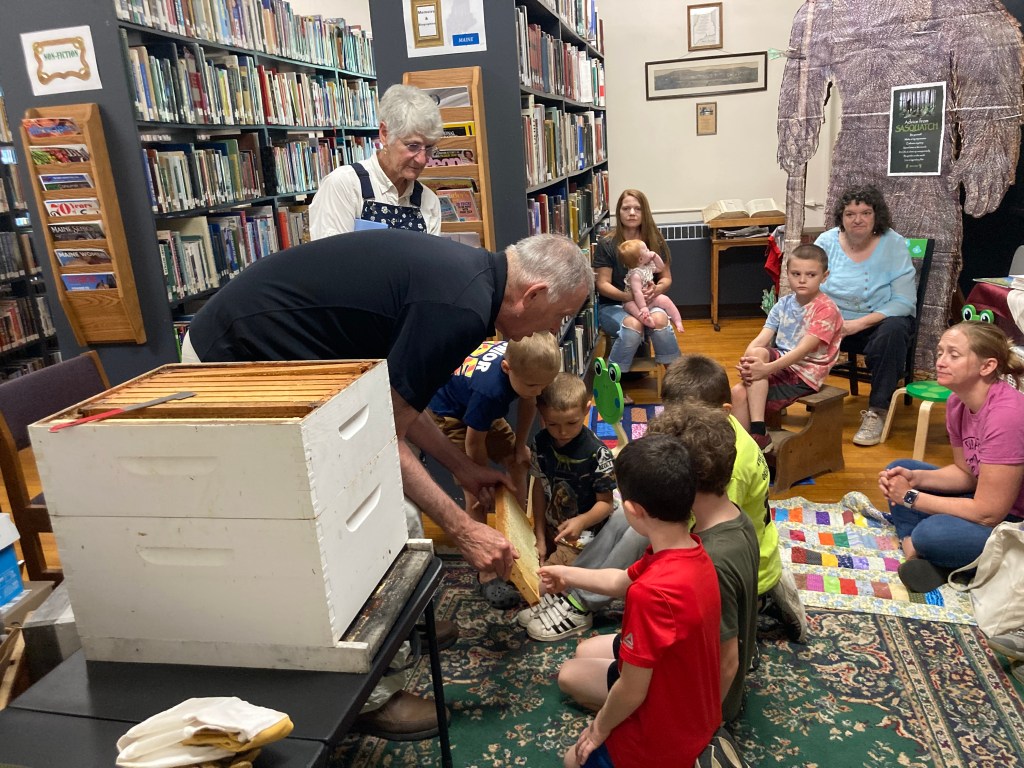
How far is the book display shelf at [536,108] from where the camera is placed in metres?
2.80

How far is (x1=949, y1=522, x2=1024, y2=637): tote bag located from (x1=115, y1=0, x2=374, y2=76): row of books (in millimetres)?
3481

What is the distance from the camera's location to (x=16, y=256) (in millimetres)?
5016

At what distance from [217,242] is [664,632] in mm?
3225

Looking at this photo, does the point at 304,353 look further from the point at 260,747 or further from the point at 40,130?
the point at 40,130

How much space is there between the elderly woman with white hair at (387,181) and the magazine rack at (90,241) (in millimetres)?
903

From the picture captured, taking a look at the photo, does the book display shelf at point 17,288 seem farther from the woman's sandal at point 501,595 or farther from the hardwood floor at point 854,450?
the woman's sandal at point 501,595

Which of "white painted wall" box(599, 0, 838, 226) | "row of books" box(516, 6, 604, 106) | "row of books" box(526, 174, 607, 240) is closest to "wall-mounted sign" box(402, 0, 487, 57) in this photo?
"row of books" box(516, 6, 604, 106)

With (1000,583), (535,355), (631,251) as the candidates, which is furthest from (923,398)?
(535,355)

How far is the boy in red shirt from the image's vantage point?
1.38 metres

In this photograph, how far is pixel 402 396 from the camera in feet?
5.04

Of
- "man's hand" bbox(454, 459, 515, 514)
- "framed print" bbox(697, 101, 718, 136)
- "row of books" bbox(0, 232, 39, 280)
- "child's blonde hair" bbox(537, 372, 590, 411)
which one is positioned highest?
"framed print" bbox(697, 101, 718, 136)

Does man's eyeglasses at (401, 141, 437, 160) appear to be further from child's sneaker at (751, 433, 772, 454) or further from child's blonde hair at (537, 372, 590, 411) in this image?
child's sneaker at (751, 433, 772, 454)

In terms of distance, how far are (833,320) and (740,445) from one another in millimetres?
1675

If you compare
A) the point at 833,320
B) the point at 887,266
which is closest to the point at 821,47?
the point at 887,266
